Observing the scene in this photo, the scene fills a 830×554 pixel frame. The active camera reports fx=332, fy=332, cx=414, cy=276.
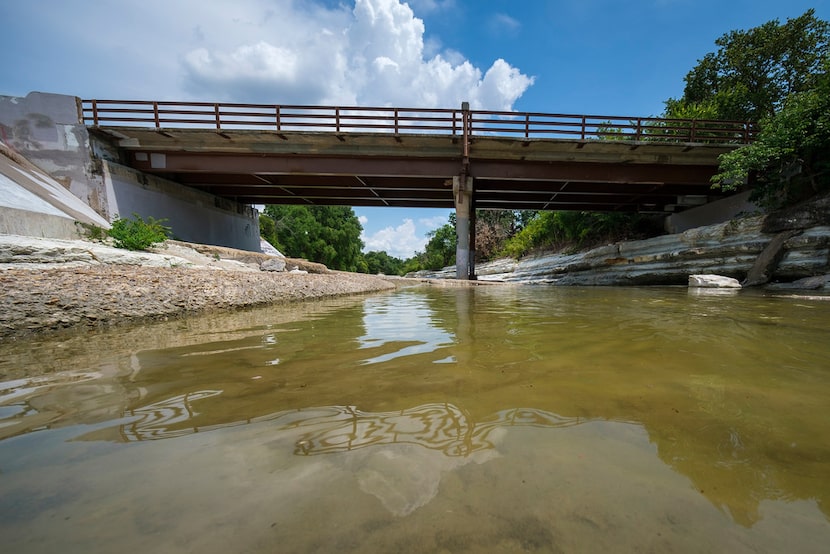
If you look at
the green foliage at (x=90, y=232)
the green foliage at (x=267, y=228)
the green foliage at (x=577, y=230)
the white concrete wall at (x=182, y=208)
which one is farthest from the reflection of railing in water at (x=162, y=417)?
the green foliage at (x=267, y=228)

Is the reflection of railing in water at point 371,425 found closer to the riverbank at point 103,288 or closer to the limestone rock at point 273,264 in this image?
the riverbank at point 103,288

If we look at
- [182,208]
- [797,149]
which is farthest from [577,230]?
[182,208]

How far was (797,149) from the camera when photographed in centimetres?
1106

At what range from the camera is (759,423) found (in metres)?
1.37

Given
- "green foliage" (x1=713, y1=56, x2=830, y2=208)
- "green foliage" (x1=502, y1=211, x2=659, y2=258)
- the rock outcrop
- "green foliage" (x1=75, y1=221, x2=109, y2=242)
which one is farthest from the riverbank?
"green foliage" (x1=502, y1=211, x2=659, y2=258)

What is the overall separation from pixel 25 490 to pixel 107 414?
23.8 inches

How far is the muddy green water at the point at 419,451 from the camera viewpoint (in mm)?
841

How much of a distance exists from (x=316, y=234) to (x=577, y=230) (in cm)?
2666

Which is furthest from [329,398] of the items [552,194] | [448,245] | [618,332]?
[448,245]

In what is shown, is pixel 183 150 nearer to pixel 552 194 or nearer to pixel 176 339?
pixel 176 339

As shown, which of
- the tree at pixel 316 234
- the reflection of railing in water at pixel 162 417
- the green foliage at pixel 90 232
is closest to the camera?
the reflection of railing in water at pixel 162 417

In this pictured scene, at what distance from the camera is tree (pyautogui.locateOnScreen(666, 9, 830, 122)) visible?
22625 mm

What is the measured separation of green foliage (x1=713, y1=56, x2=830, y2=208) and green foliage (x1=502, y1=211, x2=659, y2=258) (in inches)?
357

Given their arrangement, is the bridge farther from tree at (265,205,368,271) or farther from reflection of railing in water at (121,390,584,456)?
tree at (265,205,368,271)
